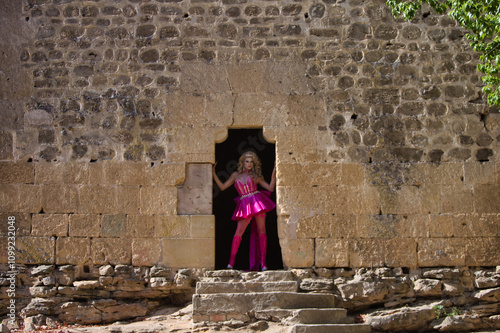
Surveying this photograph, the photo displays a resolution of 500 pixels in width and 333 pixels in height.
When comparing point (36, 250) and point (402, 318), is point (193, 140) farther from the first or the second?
point (402, 318)

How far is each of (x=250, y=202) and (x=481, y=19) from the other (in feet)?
10.6

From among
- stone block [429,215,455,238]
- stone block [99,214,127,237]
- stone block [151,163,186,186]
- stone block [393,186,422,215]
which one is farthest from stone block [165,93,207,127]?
stone block [429,215,455,238]

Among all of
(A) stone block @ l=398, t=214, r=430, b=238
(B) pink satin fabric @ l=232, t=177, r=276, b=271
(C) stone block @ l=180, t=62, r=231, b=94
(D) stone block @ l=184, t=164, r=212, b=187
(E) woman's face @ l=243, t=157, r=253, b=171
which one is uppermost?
(C) stone block @ l=180, t=62, r=231, b=94

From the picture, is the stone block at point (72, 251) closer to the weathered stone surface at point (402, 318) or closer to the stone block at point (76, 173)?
the stone block at point (76, 173)

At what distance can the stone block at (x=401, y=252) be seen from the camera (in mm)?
6594

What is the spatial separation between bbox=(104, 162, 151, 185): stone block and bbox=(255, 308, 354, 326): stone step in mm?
2082

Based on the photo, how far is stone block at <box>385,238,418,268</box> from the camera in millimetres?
6594

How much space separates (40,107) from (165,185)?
5.83 ft

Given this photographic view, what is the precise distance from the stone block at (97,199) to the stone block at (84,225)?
0.19 feet

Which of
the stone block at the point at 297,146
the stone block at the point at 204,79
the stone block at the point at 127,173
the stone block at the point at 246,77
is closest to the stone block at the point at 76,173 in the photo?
the stone block at the point at 127,173

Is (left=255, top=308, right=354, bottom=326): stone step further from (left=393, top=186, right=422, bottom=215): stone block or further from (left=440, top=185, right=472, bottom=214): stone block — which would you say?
(left=440, top=185, right=472, bottom=214): stone block

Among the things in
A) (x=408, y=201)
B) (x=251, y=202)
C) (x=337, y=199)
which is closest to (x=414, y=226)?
(x=408, y=201)

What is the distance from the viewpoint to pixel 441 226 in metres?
6.66

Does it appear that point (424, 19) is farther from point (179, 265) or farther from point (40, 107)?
point (40, 107)
